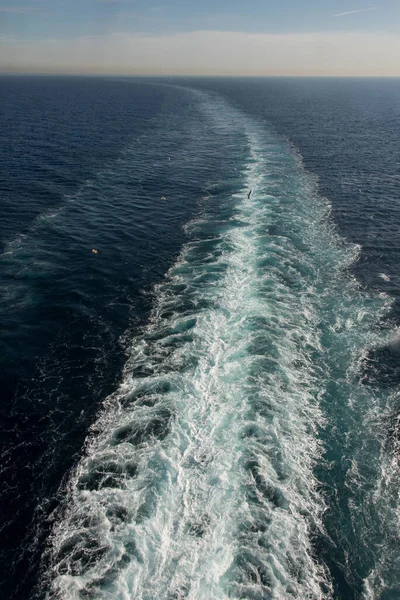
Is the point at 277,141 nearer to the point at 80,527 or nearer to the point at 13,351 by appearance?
the point at 13,351

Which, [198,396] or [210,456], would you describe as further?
[198,396]

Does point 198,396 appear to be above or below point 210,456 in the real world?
above

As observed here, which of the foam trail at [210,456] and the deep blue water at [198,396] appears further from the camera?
the deep blue water at [198,396]

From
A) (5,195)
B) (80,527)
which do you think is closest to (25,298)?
(80,527)

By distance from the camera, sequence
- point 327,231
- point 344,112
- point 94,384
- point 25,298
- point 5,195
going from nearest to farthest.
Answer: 1. point 94,384
2. point 25,298
3. point 327,231
4. point 5,195
5. point 344,112

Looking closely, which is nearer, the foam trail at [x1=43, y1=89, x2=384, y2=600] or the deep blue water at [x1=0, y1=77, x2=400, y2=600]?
the foam trail at [x1=43, y1=89, x2=384, y2=600]
